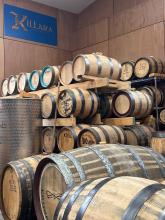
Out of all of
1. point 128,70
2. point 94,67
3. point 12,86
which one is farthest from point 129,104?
point 12,86

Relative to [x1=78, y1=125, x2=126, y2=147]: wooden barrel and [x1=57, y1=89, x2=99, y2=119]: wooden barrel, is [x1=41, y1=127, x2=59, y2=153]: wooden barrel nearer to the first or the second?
[x1=57, y1=89, x2=99, y2=119]: wooden barrel

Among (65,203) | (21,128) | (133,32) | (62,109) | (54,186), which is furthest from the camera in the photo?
(133,32)

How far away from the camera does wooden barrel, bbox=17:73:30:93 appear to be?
251 inches

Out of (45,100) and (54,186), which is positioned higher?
(45,100)

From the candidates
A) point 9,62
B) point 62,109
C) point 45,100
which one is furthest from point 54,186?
point 9,62

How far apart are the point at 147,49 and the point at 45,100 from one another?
12.4ft

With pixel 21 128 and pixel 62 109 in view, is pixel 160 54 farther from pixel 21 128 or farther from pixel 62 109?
pixel 21 128

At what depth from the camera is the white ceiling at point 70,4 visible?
29.6 feet

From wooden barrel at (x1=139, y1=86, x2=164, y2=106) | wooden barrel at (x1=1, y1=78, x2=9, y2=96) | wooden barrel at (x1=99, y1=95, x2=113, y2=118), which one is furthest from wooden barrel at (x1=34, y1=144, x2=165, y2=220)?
wooden barrel at (x1=1, y1=78, x2=9, y2=96)

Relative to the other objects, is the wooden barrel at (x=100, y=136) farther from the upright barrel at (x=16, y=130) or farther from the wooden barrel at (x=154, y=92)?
the wooden barrel at (x=154, y=92)

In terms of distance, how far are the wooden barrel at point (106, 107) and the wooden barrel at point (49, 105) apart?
0.86 meters

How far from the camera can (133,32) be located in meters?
8.16

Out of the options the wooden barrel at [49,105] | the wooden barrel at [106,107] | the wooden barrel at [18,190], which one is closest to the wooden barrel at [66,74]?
the wooden barrel at [49,105]

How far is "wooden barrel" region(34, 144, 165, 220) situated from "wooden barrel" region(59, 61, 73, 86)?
269cm
